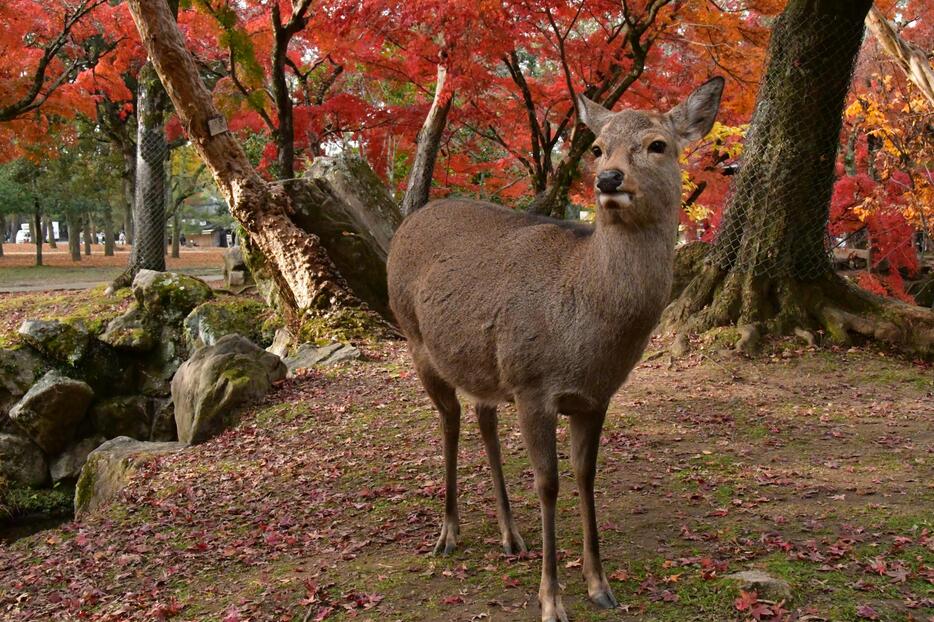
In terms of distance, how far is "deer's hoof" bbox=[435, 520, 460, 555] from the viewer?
4809mm

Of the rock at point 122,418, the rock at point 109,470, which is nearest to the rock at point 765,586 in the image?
the rock at point 109,470

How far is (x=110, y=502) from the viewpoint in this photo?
23.8 ft

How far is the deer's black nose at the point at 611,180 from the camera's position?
361cm

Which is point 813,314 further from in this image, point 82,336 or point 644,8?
point 82,336

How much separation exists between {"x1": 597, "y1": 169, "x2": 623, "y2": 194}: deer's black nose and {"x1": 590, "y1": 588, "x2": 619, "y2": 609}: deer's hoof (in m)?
1.97

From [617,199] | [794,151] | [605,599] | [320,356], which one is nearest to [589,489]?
[605,599]

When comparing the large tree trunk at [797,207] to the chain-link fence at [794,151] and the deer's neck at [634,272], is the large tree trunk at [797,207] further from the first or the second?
the deer's neck at [634,272]

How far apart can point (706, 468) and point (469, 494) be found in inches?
70.9

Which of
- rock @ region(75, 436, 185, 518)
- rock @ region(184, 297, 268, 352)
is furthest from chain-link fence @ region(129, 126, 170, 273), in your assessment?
rock @ region(75, 436, 185, 518)

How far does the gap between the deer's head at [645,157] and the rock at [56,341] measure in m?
10.9

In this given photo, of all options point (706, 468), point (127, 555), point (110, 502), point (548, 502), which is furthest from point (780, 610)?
point (110, 502)

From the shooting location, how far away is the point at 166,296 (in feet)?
46.5

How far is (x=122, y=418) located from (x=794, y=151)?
32.5ft

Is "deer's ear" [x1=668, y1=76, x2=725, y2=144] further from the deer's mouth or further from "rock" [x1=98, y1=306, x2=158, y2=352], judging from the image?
"rock" [x1=98, y1=306, x2=158, y2=352]
